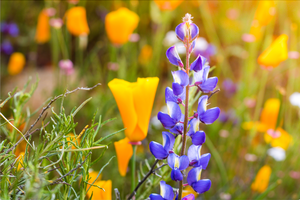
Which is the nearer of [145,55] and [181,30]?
[181,30]

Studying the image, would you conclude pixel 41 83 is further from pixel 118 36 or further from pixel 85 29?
pixel 118 36

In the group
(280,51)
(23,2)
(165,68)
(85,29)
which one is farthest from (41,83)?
(280,51)

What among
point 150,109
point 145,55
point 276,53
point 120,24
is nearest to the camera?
point 150,109

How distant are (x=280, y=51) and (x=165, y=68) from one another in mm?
962

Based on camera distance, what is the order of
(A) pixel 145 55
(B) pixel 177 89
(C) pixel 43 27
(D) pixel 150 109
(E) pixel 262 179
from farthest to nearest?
(A) pixel 145 55 → (C) pixel 43 27 → (E) pixel 262 179 → (D) pixel 150 109 → (B) pixel 177 89

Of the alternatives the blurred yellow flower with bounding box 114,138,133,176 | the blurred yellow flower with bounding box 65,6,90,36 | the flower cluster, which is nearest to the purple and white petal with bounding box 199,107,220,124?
the flower cluster

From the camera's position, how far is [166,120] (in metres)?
0.33

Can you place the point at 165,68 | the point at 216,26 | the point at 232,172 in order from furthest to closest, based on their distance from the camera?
the point at 216,26
the point at 165,68
the point at 232,172

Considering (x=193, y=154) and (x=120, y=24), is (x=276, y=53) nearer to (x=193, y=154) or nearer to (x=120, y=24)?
(x=120, y=24)

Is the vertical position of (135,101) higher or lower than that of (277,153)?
higher

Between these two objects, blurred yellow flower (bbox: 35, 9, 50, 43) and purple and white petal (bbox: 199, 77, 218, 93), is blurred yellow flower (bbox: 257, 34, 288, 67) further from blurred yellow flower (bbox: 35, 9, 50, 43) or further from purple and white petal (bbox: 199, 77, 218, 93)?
blurred yellow flower (bbox: 35, 9, 50, 43)

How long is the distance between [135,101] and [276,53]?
64 centimetres

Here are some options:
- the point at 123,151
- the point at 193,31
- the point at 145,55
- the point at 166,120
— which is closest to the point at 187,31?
the point at 193,31

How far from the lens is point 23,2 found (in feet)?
5.41
